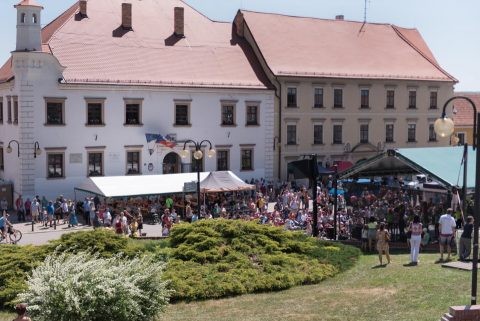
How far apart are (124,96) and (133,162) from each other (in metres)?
3.65

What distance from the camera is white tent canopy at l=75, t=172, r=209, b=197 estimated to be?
1257 inches

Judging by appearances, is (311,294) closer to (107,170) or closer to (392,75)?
(107,170)

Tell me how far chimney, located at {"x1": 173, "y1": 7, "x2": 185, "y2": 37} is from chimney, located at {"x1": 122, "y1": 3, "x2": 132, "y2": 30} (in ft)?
9.62

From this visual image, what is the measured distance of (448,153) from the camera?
86.7 feet

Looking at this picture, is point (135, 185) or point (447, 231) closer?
point (447, 231)

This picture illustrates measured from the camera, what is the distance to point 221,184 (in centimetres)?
3356

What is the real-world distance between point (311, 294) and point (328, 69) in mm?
30862

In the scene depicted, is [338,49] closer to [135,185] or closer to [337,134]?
[337,134]

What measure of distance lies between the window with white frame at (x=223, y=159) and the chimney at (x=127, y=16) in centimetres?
913

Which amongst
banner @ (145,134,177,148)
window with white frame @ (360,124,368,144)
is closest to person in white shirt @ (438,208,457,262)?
banner @ (145,134,177,148)

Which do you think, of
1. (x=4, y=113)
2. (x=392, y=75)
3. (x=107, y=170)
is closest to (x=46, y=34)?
(x=4, y=113)

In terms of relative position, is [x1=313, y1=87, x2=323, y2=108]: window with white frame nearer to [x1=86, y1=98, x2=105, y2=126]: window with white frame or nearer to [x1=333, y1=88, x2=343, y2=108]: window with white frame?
[x1=333, y1=88, x2=343, y2=108]: window with white frame

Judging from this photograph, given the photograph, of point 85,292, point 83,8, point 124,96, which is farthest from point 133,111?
point 85,292

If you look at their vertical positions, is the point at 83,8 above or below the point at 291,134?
above
